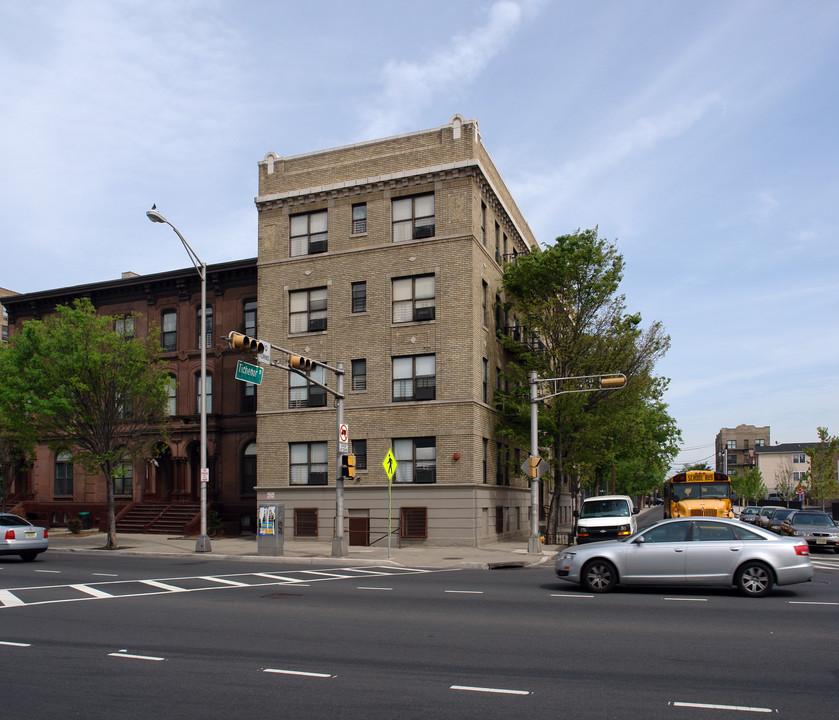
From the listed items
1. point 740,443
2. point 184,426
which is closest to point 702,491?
point 184,426

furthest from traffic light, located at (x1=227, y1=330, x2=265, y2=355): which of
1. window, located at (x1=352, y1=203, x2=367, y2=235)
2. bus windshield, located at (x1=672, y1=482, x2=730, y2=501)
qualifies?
bus windshield, located at (x1=672, y1=482, x2=730, y2=501)

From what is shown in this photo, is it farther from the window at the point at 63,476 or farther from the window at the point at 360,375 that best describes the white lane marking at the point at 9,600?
the window at the point at 63,476

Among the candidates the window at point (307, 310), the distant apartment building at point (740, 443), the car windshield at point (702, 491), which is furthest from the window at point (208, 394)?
the distant apartment building at point (740, 443)

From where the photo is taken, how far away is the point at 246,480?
38.2 meters

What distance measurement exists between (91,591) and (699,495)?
23.9m

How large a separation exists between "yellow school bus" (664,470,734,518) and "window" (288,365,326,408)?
49.8 ft

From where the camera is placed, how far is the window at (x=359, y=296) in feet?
109

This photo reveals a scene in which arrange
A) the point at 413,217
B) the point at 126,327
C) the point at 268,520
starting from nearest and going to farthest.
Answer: the point at 268,520, the point at 413,217, the point at 126,327

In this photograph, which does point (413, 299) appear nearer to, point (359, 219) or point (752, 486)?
point (359, 219)

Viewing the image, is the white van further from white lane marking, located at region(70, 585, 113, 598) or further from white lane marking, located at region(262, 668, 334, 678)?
white lane marking, located at region(262, 668, 334, 678)

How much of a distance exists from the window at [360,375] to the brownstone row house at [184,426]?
7.60 meters

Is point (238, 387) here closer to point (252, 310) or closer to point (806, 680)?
point (252, 310)

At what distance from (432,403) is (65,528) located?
23241mm

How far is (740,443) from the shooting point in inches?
7146
